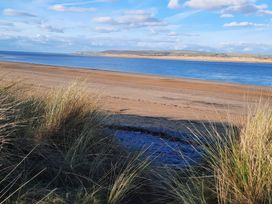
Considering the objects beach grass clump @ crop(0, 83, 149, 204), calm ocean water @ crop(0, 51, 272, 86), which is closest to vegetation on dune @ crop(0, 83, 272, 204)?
beach grass clump @ crop(0, 83, 149, 204)

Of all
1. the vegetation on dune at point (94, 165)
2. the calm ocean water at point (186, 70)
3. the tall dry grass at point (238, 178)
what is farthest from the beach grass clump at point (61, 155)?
the calm ocean water at point (186, 70)

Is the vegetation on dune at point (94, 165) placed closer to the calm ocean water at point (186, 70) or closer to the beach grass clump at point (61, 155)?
the beach grass clump at point (61, 155)

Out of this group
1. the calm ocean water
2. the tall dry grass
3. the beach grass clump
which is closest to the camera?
the tall dry grass

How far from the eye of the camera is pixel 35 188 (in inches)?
185

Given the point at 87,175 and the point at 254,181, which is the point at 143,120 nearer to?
the point at 87,175

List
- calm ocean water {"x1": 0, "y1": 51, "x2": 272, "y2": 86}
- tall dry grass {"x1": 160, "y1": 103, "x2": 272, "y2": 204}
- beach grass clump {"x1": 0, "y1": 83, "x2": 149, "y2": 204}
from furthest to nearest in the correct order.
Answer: calm ocean water {"x1": 0, "y1": 51, "x2": 272, "y2": 86} → beach grass clump {"x1": 0, "y1": 83, "x2": 149, "y2": 204} → tall dry grass {"x1": 160, "y1": 103, "x2": 272, "y2": 204}

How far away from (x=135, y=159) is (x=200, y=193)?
1086 millimetres

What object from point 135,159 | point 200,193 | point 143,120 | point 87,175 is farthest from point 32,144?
point 143,120

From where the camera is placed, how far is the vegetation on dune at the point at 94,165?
465 centimetres

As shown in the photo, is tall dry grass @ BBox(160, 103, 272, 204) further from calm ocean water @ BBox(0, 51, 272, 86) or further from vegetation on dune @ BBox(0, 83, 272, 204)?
calm ocean water @ BBox(0, 51, 272, 86)

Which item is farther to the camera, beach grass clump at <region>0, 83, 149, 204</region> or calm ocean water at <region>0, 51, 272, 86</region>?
→ calm ocean water at <region>0, 51, 272, 86</region>

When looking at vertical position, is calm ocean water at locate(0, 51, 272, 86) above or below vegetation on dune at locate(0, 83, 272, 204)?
below

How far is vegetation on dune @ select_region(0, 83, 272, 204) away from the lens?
465 centimetres

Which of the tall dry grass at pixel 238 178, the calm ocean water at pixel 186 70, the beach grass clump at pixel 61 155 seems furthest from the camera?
the calm ocean water at pixel 186 70
